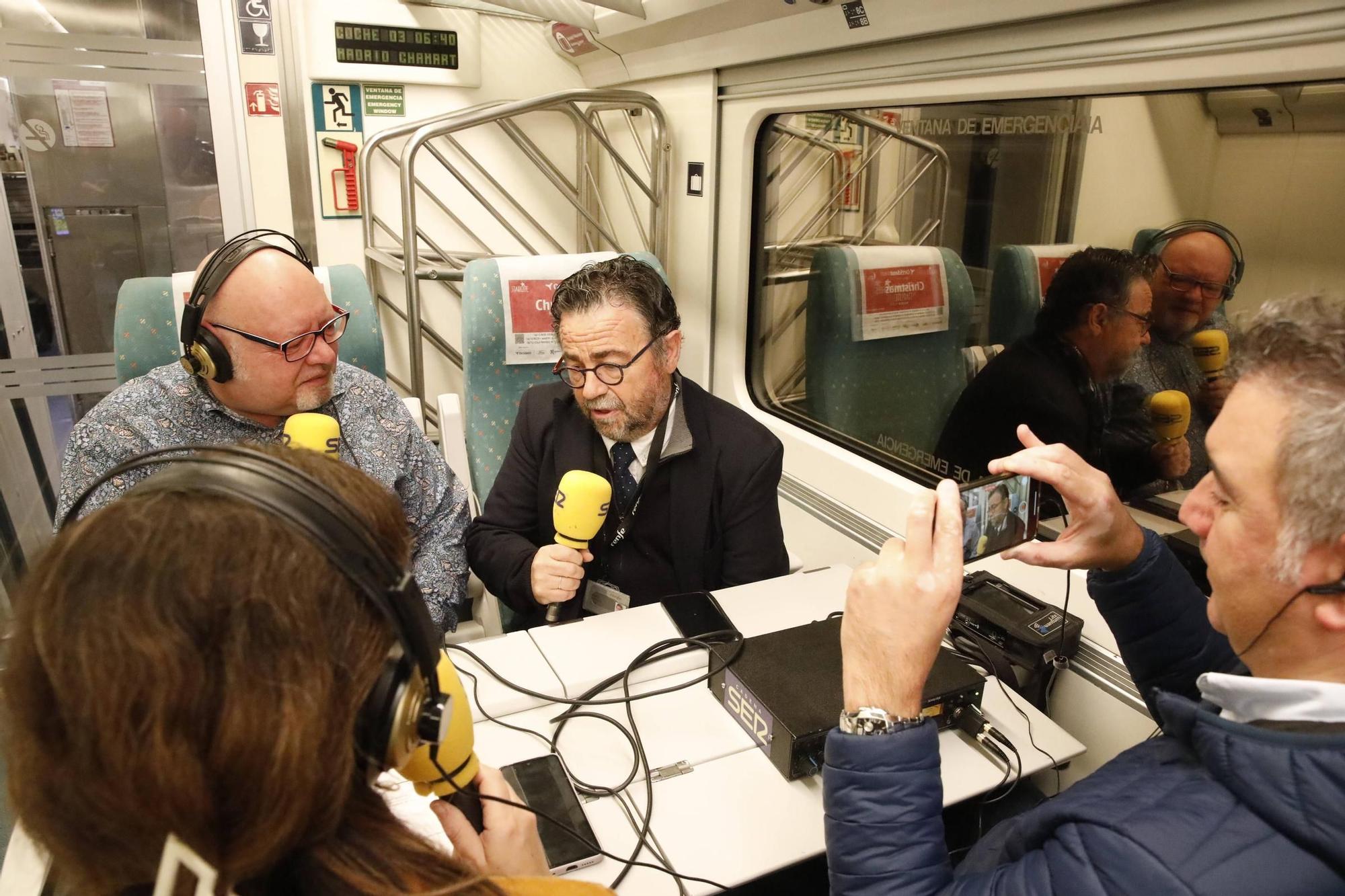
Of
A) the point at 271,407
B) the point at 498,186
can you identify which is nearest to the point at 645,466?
the point at 271,407

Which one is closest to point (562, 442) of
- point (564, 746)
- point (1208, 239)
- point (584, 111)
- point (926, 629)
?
point (564, 746)

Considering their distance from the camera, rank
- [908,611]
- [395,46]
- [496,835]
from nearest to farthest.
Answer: [496,835] < [908,611] < [395,46]

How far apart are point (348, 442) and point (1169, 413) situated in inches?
65.9

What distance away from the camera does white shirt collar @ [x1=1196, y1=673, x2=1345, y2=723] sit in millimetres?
784

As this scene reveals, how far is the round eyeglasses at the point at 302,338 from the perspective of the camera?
5.28 feet

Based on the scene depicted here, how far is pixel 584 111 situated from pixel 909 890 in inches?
115

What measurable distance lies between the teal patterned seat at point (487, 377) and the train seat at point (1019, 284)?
2.79ft

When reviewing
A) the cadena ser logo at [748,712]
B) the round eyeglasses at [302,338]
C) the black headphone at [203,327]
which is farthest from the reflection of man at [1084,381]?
the black headphone at [203,327]

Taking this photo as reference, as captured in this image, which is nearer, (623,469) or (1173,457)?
(1173,457)

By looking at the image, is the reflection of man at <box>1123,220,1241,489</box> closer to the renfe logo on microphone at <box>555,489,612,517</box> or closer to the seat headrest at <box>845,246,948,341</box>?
the seat headrest at <box>845,246,948,341</box>

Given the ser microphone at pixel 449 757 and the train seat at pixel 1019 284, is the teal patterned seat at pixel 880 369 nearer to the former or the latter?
the train seat at pixel 1019 284

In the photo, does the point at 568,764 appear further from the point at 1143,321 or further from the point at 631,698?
the point at 1143,321

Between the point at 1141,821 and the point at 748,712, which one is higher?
the point at 1141,821

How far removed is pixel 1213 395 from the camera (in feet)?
5.13
